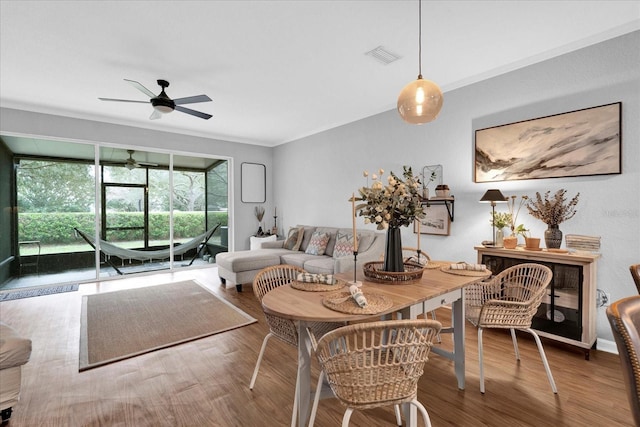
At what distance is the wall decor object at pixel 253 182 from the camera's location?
20.5ft

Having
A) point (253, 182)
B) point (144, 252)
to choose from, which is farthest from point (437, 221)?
point (144, 252)

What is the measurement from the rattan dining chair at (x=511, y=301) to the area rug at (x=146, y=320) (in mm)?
2129

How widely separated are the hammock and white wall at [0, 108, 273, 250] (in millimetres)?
582

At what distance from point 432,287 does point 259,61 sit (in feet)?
8.49

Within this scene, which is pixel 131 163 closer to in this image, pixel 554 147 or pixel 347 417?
pixel 347 417

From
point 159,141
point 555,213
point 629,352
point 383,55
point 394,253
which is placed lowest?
point 629,352

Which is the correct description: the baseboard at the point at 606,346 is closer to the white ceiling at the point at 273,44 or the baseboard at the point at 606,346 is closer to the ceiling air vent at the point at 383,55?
the white ceiling at the point at 273,44

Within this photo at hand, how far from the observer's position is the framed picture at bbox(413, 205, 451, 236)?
349 centimetres

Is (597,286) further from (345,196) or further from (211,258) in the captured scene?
(211,258)

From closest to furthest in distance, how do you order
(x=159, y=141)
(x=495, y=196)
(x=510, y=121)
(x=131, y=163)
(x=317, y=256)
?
(x=495, y=196), (x=510, y=121), (x=317, y=256), (x=131, y=163), (x=159, y=141)

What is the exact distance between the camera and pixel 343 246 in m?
4.22

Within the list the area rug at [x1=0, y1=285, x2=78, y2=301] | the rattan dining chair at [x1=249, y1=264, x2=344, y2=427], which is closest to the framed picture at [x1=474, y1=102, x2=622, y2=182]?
the rattan dining chair at [x1=249, y1=264, x2=344, y2=427]

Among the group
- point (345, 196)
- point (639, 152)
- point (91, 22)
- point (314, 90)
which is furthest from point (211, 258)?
point (639, 152)

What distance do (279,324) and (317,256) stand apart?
2608 mm
